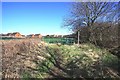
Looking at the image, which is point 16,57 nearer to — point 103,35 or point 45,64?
point 45,64

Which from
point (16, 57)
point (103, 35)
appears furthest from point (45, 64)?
point (103, 35)

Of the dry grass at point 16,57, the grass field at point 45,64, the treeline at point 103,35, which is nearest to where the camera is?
the dry grass at point 16,57

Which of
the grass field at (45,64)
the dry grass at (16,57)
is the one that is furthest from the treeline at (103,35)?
the dry grass at (16,57)

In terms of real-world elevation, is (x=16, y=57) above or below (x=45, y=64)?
above

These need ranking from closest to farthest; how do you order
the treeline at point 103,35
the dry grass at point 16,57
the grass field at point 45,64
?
the dry grass at point 16,57, the grass field at point 45,64, the treeline at point 103,35

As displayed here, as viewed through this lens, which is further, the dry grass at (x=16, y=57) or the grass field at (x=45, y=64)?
the grass field at (x=45, y=64)

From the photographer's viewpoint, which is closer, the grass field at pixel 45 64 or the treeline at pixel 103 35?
the grass field at pixel 45 64

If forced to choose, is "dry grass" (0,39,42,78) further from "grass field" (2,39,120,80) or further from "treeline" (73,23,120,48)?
"treeline" (73,23,120,48)

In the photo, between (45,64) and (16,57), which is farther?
(45,64)

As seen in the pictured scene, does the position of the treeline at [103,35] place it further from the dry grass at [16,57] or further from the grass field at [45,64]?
the dry grass at [16,57]

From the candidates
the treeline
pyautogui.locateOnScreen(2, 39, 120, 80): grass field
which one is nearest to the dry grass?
pyautogui.locateOnScreen(2, 39, 120, 80): grass field

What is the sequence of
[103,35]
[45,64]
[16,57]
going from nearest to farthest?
[16,57] < [45,64] < [103,35]

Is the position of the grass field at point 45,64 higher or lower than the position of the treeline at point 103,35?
lower

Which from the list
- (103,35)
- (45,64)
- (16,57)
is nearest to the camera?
(16,57)
